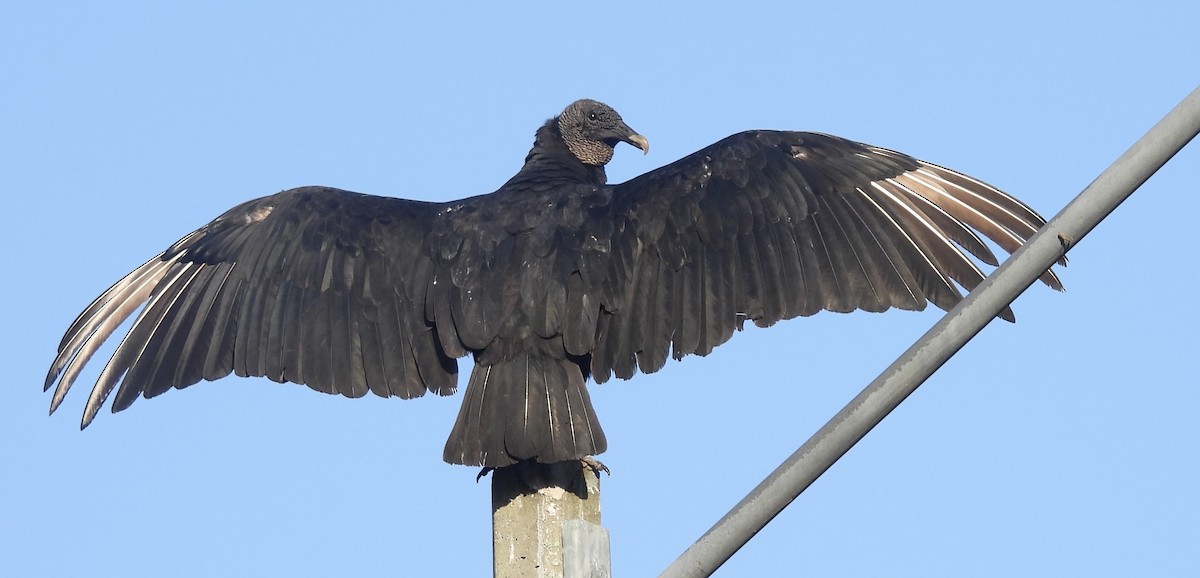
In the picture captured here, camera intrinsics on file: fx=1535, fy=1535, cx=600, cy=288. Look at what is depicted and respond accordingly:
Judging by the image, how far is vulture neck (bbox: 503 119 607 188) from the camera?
5168 millimetres

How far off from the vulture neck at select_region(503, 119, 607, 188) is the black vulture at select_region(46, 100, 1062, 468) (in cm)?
5

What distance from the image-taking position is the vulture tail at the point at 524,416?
13.2 feet

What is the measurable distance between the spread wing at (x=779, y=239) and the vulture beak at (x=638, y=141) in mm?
1017

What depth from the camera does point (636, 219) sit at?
4.64 m

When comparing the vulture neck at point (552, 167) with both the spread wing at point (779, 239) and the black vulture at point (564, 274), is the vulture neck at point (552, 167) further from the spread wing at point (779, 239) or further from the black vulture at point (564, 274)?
the spread wing at point (779, 239)

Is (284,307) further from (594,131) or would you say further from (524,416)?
(594,131)

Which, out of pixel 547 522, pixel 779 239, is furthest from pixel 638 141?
pixel 547 522

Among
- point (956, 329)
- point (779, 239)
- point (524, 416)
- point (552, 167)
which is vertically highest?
point (552, 167)

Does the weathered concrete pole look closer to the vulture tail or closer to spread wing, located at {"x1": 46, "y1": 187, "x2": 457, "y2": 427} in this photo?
the vulture tail

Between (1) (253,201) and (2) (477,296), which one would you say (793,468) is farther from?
(1) (253,201)

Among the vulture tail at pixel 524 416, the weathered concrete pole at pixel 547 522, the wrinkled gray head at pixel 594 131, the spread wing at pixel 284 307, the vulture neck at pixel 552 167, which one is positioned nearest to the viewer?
the weathered concrete pole at pixel 547 522

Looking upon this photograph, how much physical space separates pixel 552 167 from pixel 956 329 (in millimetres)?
3183

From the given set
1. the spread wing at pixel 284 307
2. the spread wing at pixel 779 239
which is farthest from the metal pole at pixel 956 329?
the spread wing at pixel 284 307

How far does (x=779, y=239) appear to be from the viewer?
4688 millimetres
